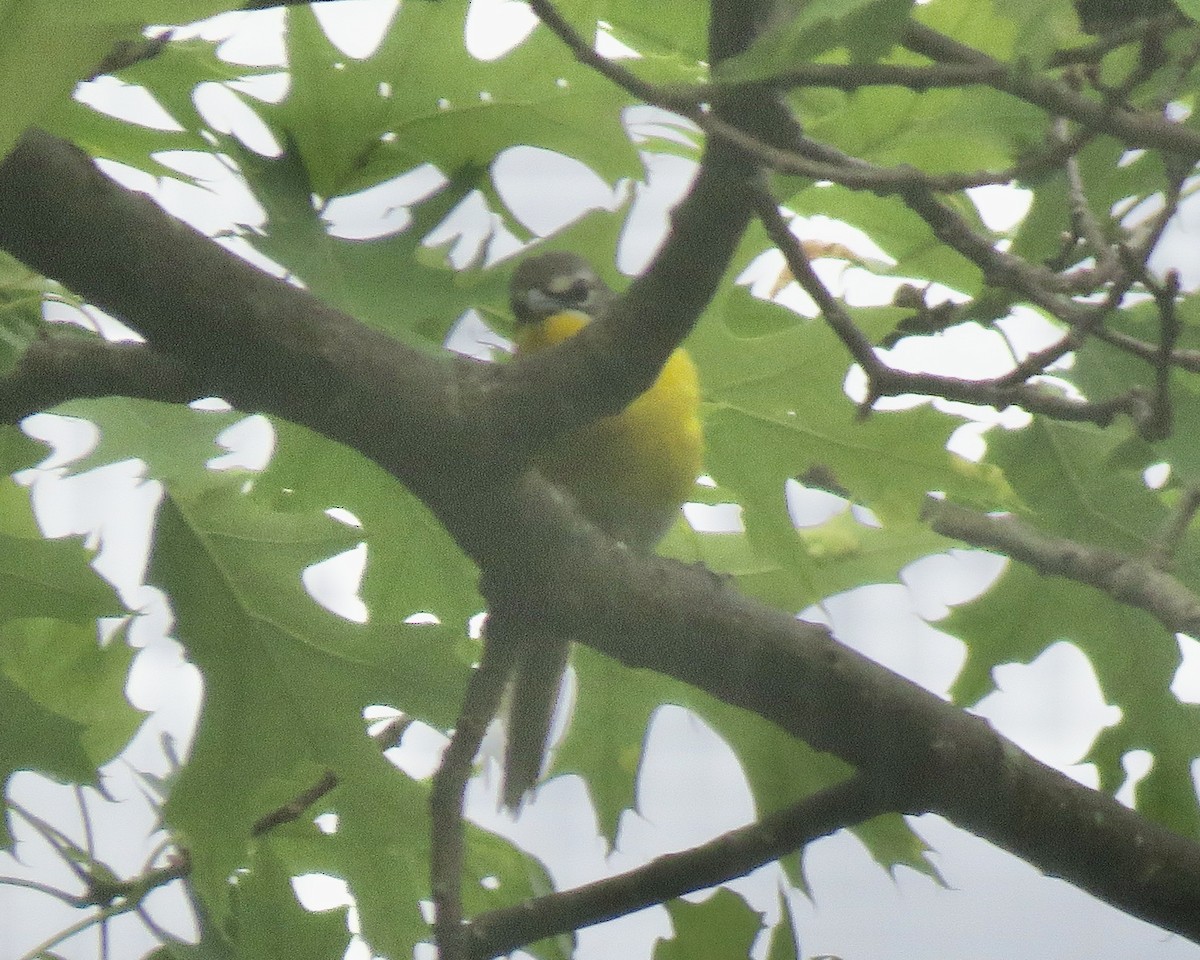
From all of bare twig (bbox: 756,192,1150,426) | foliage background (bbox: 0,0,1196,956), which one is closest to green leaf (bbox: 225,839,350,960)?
foliage background (bbox: 0,0,1196,956)

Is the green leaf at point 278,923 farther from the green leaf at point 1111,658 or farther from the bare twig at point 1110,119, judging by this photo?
the bare twig at point 1110,119

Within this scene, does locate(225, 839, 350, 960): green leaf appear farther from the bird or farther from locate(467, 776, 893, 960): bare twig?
the bird

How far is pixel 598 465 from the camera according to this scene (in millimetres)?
2211

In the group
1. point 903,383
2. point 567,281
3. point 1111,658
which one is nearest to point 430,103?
point 567,281

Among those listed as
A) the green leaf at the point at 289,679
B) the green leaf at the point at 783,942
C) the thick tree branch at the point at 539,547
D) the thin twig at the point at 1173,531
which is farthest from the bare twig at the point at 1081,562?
the green leaf at the point at 289,679

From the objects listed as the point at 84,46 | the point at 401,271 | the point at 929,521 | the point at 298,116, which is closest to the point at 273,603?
the point at 401,271

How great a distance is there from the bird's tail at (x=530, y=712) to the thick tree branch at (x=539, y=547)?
1.10ft

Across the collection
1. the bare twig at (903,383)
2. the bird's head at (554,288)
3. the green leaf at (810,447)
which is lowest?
the bare twig at (903,383)

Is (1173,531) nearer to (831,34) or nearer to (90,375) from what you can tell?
(831,34)

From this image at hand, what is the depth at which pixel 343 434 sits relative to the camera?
1.37 metres

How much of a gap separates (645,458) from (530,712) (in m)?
0.42

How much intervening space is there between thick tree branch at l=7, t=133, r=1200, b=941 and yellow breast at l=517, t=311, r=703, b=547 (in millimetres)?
506

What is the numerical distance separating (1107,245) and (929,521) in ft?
1.86

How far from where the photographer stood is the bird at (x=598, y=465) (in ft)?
6.40
